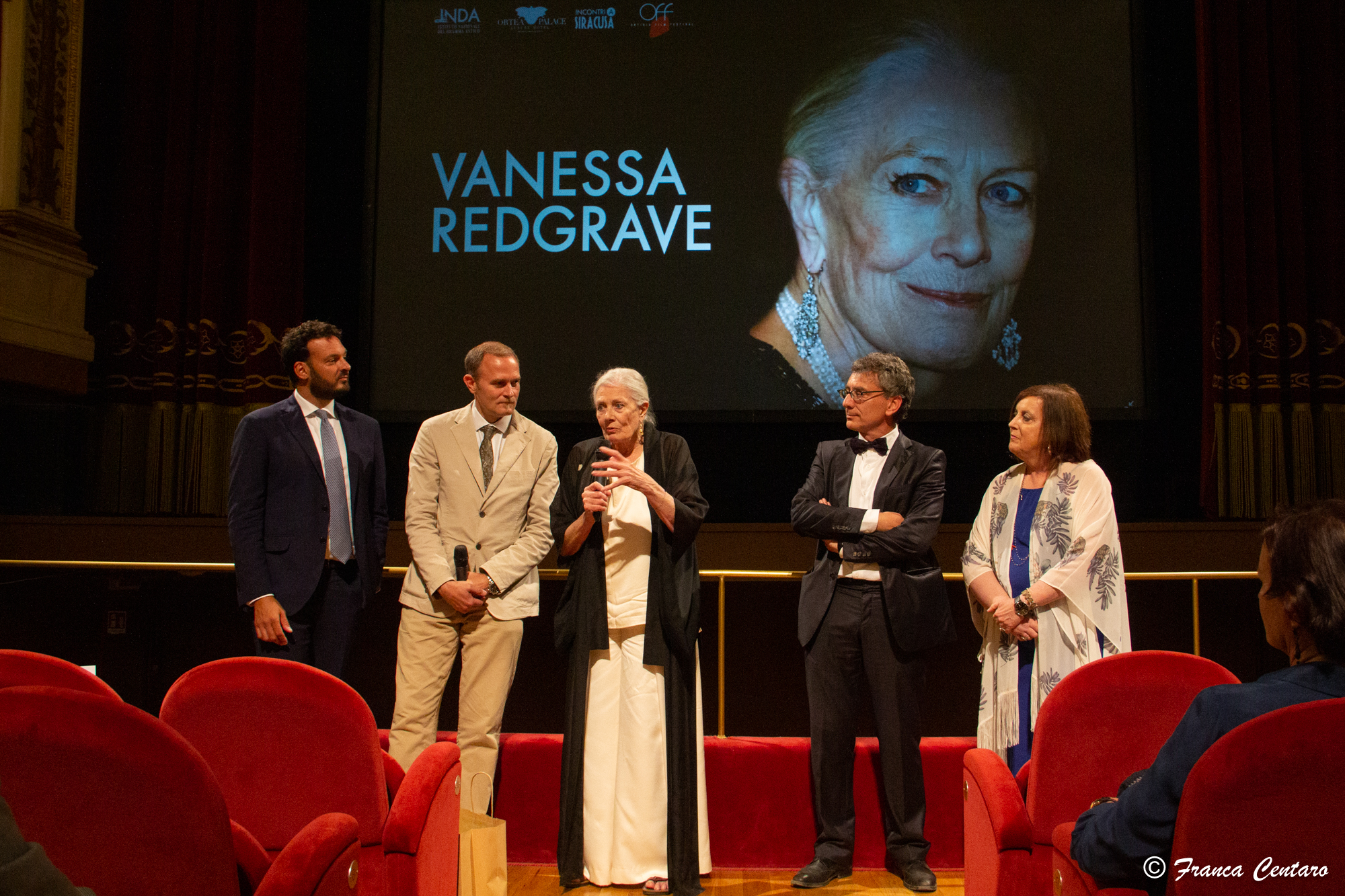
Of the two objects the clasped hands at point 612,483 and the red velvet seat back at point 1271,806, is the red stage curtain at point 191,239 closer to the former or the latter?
the clasped hands at point 612,483

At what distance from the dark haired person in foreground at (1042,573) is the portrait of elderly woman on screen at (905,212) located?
212 centimetres

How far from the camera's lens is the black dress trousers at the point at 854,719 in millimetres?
2961

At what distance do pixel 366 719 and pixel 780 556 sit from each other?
3277 mm

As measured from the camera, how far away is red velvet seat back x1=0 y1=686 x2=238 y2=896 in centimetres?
116

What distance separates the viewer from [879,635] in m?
2.98

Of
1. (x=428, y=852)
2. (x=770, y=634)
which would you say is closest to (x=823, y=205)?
(x=770, y=634)

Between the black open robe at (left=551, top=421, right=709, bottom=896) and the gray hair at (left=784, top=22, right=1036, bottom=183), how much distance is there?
9.23 feet

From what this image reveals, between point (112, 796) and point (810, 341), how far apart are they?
4.28 meters

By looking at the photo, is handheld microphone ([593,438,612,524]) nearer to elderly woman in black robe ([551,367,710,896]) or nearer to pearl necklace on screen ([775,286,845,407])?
elderly woman in black robe ([551,367,710,896])

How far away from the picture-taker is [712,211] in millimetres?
5164

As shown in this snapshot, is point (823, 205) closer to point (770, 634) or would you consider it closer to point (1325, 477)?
point (770, 634)

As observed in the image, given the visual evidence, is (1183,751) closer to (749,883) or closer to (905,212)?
(749,883)

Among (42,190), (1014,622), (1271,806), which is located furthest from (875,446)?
(42,190)

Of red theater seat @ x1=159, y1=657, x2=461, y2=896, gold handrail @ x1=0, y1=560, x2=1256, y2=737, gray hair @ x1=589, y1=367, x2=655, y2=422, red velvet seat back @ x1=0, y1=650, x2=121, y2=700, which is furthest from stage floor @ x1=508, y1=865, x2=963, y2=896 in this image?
red velvet seat back @ x1=0, y1=650, x2=121, y2=700
